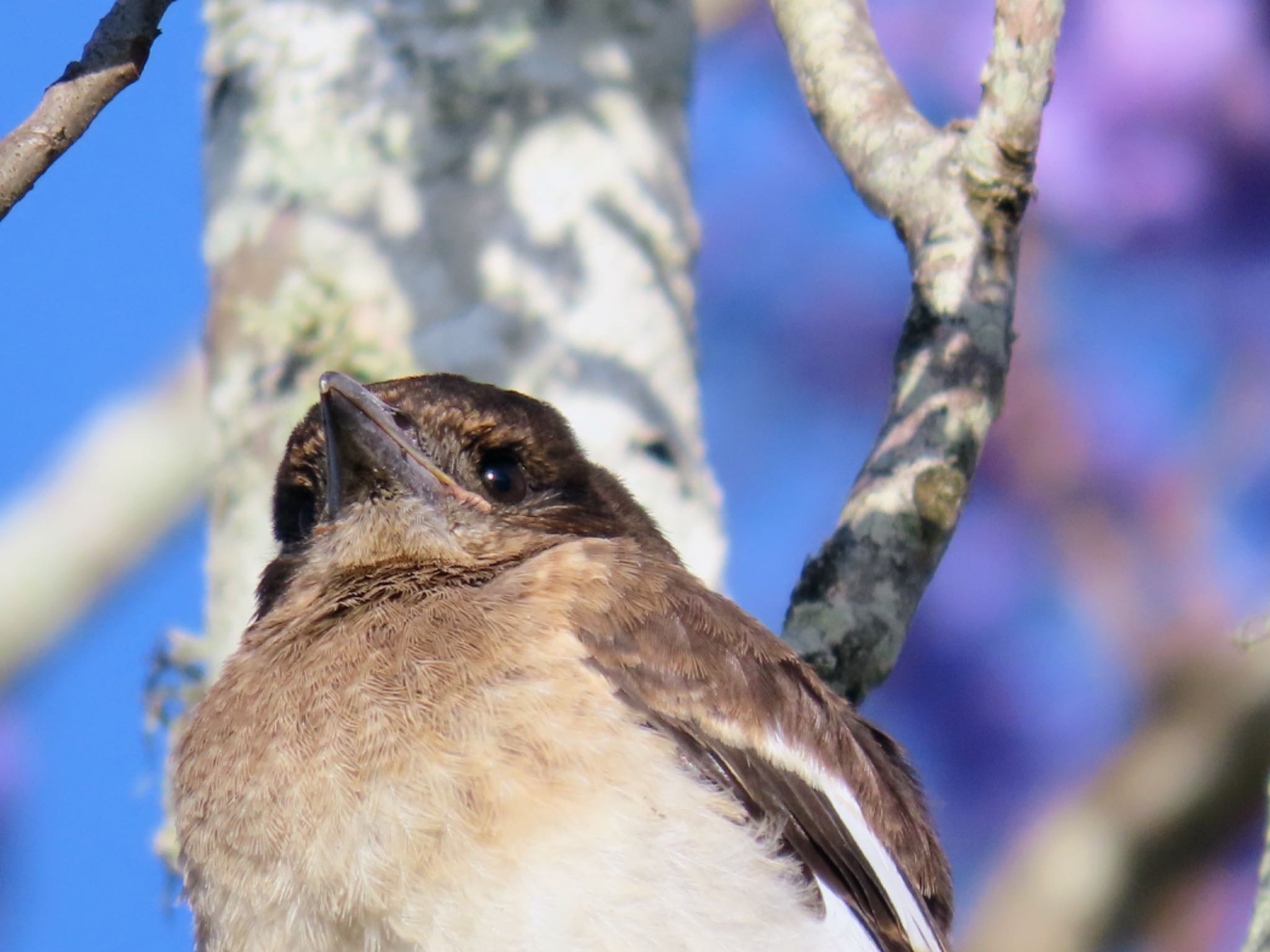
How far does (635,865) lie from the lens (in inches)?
134

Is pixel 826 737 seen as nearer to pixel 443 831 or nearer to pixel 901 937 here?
pixel 901 937

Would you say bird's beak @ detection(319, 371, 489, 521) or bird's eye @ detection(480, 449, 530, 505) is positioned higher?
bird's eye @ detection(480, 449, 530, 505)

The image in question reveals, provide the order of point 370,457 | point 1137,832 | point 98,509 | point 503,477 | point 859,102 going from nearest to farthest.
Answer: point 370,457 → point 503,477 → point 859,102 → point 1137,832 → point 98,509

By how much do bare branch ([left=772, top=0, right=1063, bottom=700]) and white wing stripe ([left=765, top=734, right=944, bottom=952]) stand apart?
0.49 meters

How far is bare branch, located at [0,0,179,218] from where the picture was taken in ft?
11.1

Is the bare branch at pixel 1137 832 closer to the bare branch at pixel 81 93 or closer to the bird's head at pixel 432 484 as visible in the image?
the bird's head at pixel 432 484

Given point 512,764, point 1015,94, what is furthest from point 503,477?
point 1015,94

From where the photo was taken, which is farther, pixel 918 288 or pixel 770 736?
pixel 918 288

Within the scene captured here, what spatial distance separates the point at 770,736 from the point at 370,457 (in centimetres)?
117

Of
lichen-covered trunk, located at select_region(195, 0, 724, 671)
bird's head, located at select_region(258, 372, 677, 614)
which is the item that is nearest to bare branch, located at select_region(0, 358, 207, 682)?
lichen-covered trunk, located at select_region(195, 0, 724, 671)

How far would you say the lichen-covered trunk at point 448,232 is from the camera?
5309 mm

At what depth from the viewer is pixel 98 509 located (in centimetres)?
730

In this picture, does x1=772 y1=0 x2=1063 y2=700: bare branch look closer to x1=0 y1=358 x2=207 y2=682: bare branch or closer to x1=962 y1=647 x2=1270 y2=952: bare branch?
x1=962 y1=647 x2=1270 y2=952: bare branch

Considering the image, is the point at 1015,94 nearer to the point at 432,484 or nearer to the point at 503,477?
the point at 503,477
